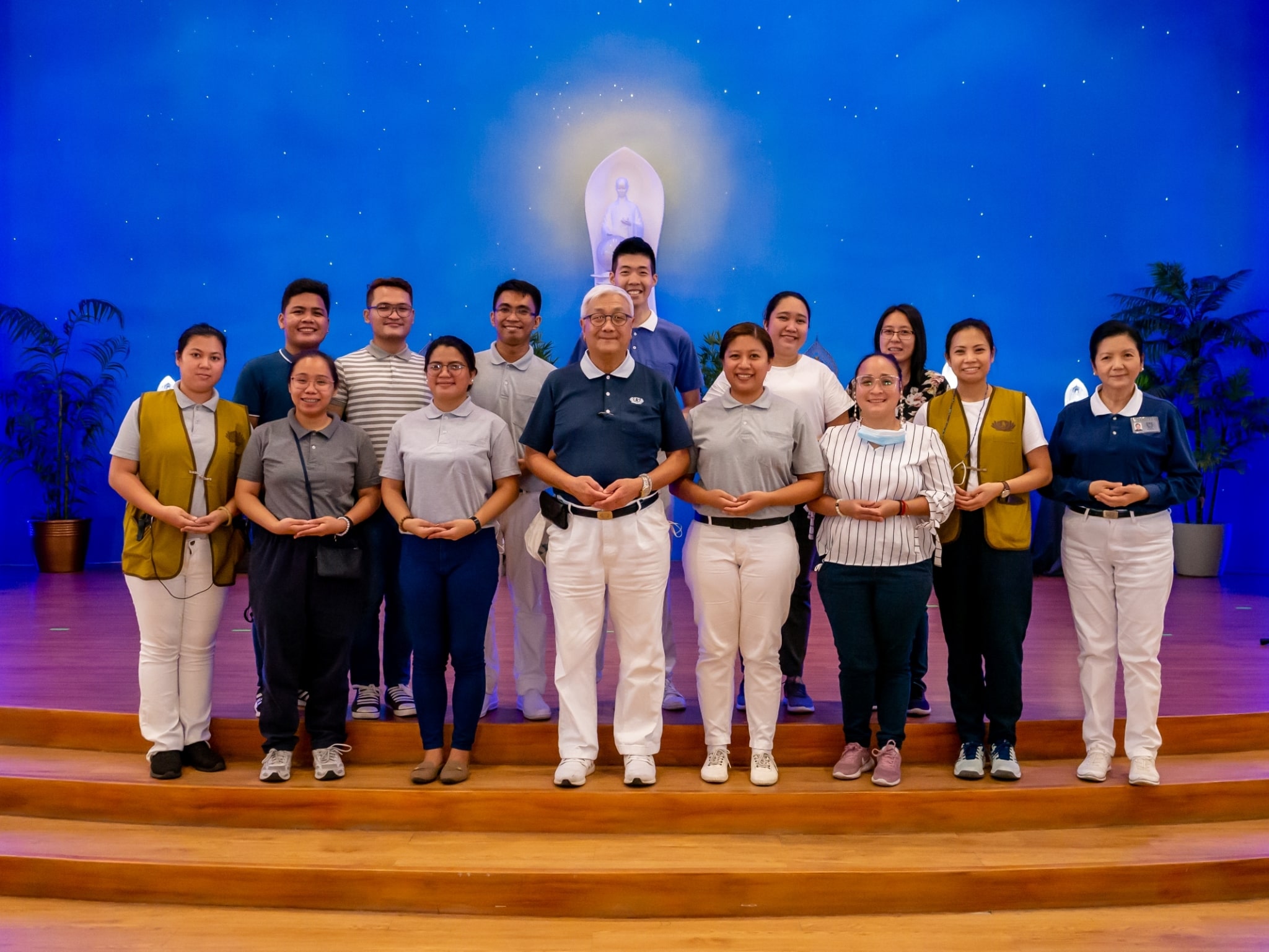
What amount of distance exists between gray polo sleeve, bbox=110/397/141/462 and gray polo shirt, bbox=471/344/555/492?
103 centimetres

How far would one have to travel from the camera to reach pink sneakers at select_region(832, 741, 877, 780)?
2.98 meters

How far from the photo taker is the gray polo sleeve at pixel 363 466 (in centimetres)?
306

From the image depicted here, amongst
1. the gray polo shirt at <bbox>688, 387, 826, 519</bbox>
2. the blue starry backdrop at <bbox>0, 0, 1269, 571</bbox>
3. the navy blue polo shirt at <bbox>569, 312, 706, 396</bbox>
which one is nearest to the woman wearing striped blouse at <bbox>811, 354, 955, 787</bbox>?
the gray polo shirt at <bbox>688, 387, 826, 519</bbox>

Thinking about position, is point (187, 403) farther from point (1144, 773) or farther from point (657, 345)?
point (1144, 773)

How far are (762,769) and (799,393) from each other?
3.96ft

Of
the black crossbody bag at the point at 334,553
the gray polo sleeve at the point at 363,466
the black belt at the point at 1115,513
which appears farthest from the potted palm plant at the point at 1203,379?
the black crossbody bag at the point at 334,553

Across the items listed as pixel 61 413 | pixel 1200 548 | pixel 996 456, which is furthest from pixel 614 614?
pixel 61 413

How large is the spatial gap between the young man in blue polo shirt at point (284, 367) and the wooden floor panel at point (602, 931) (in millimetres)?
832

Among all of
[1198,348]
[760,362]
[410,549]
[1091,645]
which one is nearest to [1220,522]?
[1198,348]

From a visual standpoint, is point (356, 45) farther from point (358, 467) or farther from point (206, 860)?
point (206, 860)

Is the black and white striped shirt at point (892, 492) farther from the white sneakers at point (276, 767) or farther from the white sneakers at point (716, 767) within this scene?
the white sneakers at point (276, 767)

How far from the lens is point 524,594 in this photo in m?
3.30

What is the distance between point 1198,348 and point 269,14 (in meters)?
7.58

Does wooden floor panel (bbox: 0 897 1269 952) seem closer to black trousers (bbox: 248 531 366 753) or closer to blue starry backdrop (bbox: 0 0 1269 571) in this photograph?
black trousers (bbox: 248 531 366 753)
